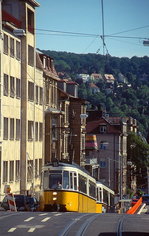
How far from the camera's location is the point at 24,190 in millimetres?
68438

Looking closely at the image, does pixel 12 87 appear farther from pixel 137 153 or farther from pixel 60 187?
pixel 137 153

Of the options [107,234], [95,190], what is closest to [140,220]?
[107,234]

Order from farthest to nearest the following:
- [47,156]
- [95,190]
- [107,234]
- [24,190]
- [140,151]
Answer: [140,151]
[47,156]
[24,190]
[95,190]
[107,234]

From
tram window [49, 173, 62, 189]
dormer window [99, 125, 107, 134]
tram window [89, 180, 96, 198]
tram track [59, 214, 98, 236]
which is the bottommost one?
tram track [59, 214, 98, 236]

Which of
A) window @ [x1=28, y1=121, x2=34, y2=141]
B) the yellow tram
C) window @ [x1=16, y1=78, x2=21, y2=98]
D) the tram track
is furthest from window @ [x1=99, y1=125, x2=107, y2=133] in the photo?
the tram track

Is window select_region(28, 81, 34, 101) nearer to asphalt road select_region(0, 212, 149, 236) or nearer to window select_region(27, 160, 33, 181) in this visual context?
window select_region(27, 160, 33, 181)

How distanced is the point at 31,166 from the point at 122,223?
41.3m

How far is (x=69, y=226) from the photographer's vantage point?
27891 mm

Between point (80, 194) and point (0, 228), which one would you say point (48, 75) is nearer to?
point (80, 194)

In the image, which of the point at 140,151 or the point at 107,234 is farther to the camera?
the point at 140,151

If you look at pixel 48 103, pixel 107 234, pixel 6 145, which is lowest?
pixel 107 234

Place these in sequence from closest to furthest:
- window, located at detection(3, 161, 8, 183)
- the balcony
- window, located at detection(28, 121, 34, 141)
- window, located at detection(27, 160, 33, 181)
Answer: window, located at detection(3, 161, 8, 183) < the balcony < window, located at detection(27, 160, 33, 181) < window, located at detection(28, 121, 34, 141)

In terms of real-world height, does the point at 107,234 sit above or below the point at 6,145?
below

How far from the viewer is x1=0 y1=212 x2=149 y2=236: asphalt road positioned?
83.3 ft
